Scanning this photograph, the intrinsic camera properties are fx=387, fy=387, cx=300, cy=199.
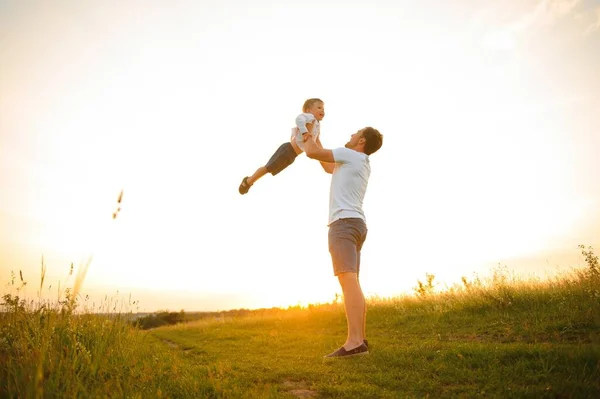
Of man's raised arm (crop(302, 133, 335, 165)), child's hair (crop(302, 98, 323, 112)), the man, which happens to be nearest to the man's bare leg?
the man

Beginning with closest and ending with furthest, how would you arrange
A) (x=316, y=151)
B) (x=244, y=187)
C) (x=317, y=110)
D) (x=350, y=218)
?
(x=350, y=218) → (x=316, y=151) → (x=317, y=110) → (x=244, y=187)

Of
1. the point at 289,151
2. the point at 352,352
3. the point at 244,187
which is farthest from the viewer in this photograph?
the point at 244,187

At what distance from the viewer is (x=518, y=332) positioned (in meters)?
6.44

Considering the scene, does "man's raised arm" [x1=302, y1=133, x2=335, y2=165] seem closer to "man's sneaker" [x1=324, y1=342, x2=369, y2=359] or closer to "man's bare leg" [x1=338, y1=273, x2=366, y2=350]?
"man's bare leg" [x1=338, y1=273, x2=366, y2=350]

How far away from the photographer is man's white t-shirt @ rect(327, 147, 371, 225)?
5332mm

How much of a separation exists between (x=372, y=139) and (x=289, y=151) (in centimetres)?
141

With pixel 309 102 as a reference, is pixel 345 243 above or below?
below

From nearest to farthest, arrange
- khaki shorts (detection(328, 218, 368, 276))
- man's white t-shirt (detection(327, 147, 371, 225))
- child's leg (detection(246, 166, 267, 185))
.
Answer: khaki shorts (detection(328, 218, 368, 276)) → man's white t-shirt (detection(327, 147, 371, 225)) → child's leg (detection(246, 166, 267, 185))

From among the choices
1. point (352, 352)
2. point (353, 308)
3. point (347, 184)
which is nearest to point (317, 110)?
point (347, 184)

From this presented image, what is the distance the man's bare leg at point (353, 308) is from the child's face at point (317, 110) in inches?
102

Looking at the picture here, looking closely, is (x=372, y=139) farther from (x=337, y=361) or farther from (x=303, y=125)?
(x=337, y=361)

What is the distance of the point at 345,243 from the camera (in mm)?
5102

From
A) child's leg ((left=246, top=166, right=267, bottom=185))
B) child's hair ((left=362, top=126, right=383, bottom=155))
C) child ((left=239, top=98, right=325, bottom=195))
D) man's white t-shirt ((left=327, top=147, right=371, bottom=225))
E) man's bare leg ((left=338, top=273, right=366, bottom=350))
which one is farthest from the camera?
child's leg ((left=246, top=166, right=267, bottom=185))

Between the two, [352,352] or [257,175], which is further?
[257,175]
